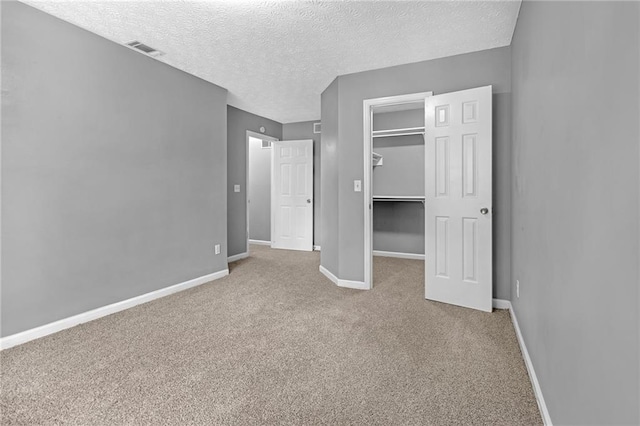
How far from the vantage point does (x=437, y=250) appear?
314 cm

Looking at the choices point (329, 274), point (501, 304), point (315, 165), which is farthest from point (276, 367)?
point (315, 165)

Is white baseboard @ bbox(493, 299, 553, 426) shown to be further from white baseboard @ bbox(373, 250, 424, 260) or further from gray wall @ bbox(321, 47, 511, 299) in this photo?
white baseboard @ bbox(373, 250, 424, 260)

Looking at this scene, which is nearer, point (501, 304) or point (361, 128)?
point (501, 304)

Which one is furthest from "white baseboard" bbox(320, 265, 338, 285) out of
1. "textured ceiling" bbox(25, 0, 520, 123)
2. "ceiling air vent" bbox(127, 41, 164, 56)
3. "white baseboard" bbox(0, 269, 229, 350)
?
"ceiling air vent" bbox(127, 41, 164, 56)

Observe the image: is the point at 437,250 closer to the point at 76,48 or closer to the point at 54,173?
the point at 54,173

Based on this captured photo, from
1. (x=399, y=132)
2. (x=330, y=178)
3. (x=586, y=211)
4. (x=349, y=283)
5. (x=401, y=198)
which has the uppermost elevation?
(x=399, y=132)

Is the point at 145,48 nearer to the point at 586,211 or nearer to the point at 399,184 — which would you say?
the point at 586,211

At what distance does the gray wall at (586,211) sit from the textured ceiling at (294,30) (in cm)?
94

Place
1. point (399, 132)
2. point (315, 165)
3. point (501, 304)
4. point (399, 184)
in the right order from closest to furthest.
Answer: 1. point (501, 304)
2. point (399, 132)
3. point (399, 184)
4. point (315, 165)

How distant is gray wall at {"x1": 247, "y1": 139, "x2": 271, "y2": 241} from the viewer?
6582mm

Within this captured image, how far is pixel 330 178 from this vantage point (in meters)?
4.05

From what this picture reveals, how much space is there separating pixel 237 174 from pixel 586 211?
191 inches

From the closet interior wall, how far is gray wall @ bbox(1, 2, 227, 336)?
3.02m

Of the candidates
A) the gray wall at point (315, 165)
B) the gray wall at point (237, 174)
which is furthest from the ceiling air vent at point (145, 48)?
the gray wall at point (315, 165)
